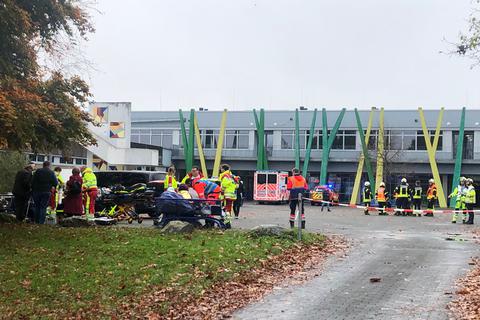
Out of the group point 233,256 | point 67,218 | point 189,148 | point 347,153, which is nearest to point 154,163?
point 189,148

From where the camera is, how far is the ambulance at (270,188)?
45812mm

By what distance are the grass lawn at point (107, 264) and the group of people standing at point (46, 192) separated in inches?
95.8

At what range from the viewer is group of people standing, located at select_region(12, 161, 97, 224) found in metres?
16.5

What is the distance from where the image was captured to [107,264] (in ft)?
33.4

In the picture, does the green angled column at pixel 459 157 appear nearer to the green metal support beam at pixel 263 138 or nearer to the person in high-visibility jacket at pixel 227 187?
the green metal support beam at pixel 263 138

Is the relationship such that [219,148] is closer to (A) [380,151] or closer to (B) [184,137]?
(B) [184,137]

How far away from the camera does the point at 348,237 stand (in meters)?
15.4

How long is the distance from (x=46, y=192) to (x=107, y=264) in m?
7.17

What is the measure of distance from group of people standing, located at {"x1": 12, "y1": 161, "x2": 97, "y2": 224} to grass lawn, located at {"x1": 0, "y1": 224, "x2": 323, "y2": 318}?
95.8 inches

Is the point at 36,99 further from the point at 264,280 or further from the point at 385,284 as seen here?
the point at 385,284

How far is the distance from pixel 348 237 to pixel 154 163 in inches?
1395

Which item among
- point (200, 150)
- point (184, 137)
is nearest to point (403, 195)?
point (200, 150)

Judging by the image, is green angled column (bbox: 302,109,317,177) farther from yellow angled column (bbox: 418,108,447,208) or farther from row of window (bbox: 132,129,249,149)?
yellow angled column (bbox: 418,108,447,208)

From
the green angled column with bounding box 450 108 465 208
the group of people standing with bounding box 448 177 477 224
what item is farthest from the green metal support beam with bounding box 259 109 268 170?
the group of people standing with bounding box 448 177 477 224
